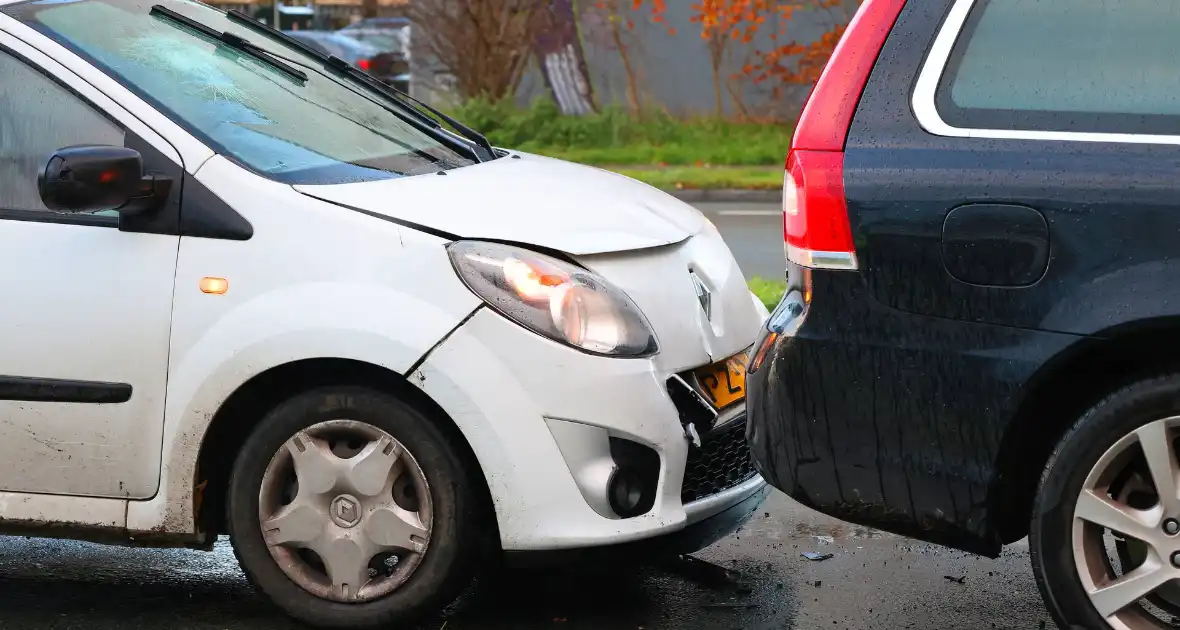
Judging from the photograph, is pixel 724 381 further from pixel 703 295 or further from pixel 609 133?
pixel 609 133

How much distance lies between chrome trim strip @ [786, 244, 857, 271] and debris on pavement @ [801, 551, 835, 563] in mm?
1344

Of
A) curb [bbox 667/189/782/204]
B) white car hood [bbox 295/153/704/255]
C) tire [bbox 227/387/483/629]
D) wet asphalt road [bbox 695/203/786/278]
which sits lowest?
curb [bbox 667/189/782/204]

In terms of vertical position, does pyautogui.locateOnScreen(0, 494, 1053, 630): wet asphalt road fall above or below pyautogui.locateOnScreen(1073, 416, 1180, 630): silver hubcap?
below

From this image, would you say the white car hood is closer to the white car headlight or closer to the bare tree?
the white car headlight

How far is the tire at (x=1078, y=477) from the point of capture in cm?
306

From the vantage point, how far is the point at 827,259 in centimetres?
327

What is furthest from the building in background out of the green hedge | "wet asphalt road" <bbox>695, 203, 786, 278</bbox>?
"wet asphalt road" <bbox>695, 203, 786, 278</bbox>

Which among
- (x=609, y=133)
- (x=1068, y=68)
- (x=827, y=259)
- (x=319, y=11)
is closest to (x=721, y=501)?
(x=827, y=259)

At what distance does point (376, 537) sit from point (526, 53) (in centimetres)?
1644

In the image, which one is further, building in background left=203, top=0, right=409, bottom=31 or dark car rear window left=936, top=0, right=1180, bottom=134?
building in background left=203, top=0, right=409, bottom=31

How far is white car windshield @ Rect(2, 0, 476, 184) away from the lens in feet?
12.5

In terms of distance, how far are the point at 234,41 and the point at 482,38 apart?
1499 centimetres

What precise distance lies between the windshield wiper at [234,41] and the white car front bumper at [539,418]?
4.61 ft

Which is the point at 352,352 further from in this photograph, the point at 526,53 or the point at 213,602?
the point at 526,53
